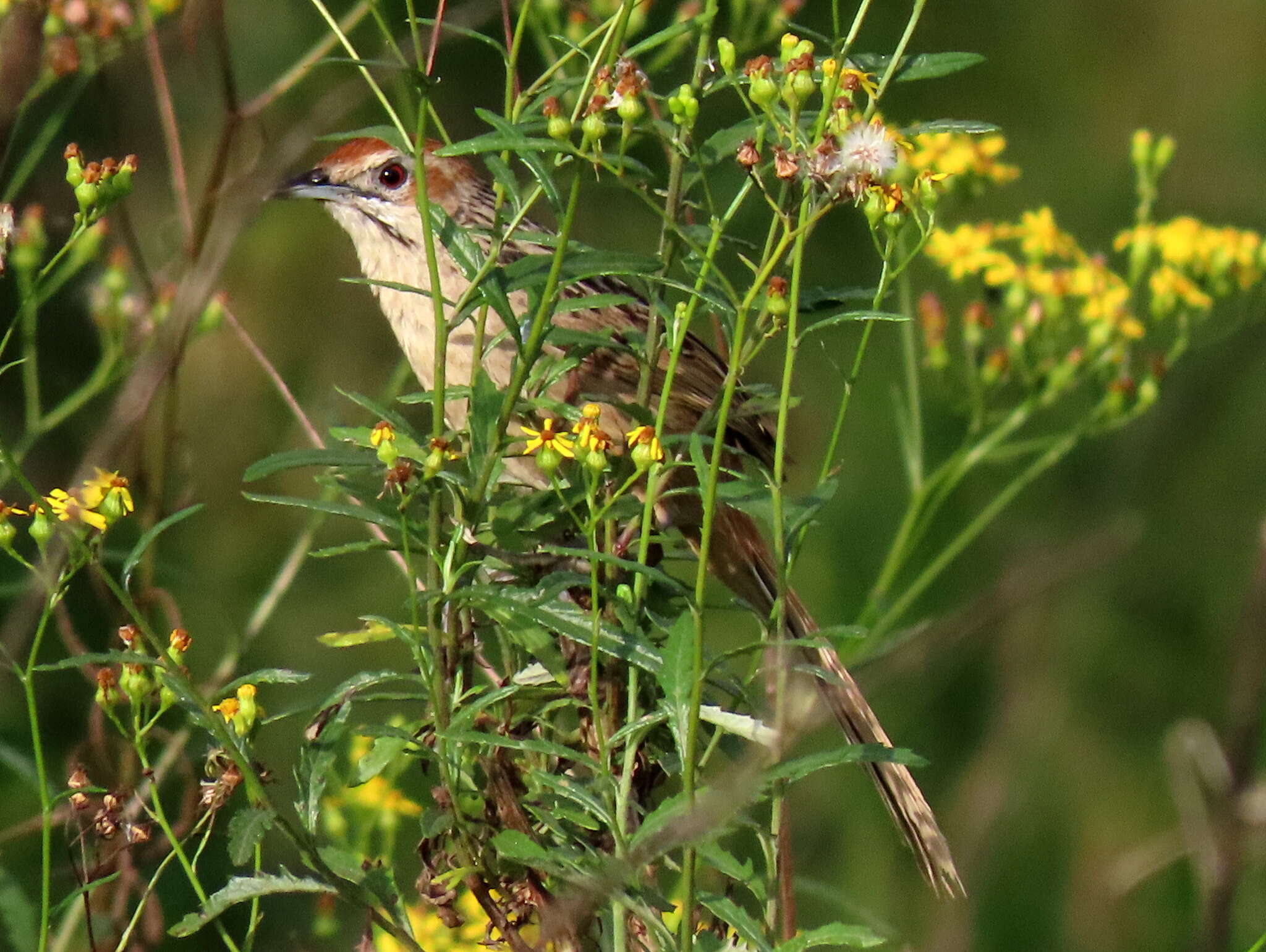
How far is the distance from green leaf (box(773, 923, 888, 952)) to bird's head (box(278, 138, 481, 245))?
2.18 meters

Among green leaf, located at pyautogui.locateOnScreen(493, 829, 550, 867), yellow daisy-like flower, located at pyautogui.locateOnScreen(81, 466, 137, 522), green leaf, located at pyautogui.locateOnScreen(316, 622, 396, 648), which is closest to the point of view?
green leaf, located at pyautogui.locateOnScreen(493, 829, 550, 867)

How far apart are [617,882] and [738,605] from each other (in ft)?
2.76

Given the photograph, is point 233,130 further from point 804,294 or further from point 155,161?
point 155,161

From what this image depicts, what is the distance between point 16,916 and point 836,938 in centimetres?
131

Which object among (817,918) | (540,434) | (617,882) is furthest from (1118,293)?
(817,918)

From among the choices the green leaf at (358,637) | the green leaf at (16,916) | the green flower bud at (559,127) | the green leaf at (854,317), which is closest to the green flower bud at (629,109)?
the green flower bud at (559,127)

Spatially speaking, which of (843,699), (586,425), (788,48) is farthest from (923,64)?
(843,699)

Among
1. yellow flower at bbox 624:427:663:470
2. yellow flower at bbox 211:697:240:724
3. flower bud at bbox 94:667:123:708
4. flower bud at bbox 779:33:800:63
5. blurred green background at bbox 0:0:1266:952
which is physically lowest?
blurred green background at bbox 0:0:1266:952

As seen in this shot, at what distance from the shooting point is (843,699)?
3.21 meters

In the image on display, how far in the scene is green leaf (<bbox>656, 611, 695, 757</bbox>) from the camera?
1.90m

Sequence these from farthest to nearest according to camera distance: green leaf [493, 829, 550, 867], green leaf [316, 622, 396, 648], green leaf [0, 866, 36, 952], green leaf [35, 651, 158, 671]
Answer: green leaf [0, 866, 36, 952]
green leaf [316, 622, 396, 648]
green leaf [493, 829, 550, 867]
green leaf [35, 651, 158, 671]

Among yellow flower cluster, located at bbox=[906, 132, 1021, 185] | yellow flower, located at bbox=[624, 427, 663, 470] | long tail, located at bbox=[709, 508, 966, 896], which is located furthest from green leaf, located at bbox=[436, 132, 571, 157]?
yellow flower cluster, located at bbox=[906, 132, 1021, 185]

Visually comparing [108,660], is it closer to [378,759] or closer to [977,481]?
[378,759]

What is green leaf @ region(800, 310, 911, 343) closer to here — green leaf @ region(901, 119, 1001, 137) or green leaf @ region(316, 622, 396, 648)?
green leaf @ region(901, 119, 1001, 137)
